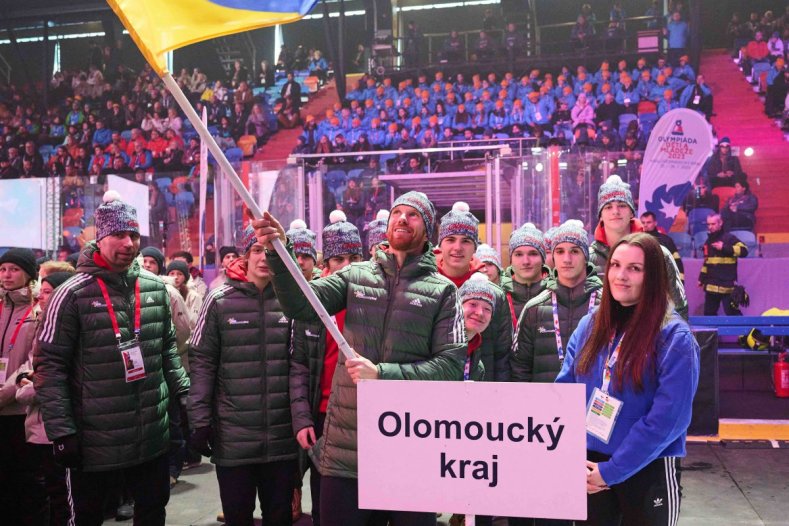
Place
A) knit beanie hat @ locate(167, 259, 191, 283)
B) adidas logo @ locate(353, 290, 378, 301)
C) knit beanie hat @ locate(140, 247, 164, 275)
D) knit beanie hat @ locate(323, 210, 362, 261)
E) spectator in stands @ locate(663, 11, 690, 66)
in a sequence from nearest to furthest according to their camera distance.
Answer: adidas logo @ locate(353, 290, 378, 301) < knit beanie hat @ locate(323, 210, 362, 261) < knit beanie hat @ locate(140, 247, 164, 275) < knit beanie hat @ locate(167, 259, 191, 283) < spectator in stands @ locate(663, 11, 690, 66)

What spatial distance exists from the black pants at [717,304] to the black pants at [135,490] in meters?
9.36

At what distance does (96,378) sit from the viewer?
3.62 m

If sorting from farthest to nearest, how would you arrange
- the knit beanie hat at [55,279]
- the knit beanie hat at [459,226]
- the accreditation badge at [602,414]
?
1. the knit beanie hat at [55,279]
2. the knit beanie hat at [459,226]
3. the accreditation badge at [602,414]

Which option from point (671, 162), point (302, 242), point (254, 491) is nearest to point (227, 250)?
point (302, 242)

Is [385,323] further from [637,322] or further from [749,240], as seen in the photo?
[749,240]

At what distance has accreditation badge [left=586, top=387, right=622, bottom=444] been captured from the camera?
2.68 m

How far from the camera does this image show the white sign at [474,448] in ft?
7.12

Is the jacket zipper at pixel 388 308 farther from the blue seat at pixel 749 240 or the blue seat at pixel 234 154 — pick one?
the blue seat at pixel 234 154

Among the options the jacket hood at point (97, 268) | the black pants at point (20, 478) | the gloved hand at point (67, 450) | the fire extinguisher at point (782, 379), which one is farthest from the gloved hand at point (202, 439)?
the fire extinguisher at point (782, 379)

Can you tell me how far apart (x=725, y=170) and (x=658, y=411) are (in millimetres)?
9914

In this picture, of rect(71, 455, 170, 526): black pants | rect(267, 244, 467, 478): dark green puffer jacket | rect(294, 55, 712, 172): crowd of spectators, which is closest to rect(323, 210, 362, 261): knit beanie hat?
rect(71, 455, 170, 526): black pants

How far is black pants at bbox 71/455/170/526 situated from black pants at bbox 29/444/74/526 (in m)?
0.92

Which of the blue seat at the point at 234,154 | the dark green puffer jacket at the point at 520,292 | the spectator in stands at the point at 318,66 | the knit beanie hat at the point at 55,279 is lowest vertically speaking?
the dark green puffer jacket at the point at 520,292

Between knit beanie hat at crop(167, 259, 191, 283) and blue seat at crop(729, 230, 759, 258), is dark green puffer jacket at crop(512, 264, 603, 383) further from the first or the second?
blue seat at crop(729, 230, 759, 258)
